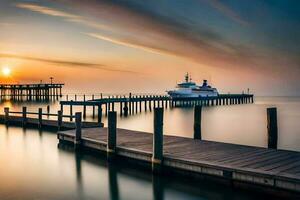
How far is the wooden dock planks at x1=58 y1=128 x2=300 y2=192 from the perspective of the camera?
7973 millimetres

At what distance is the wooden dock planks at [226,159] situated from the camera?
7.97 metres

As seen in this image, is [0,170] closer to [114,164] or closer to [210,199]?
[114,164]

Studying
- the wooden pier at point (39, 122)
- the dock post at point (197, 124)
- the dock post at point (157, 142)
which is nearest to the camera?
the dock post at point (157, 142)

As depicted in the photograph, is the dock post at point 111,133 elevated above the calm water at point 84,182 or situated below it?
above

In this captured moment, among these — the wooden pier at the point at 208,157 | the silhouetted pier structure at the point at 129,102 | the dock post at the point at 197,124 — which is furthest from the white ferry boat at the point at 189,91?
the wooden pier at the point at 208,157

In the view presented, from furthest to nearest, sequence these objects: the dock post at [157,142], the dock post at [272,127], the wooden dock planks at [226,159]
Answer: the dock post at [272,127], the dock post at [157,142], the wooden dock planks at [226,159]

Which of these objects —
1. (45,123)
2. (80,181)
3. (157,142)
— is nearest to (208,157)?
(157,142)

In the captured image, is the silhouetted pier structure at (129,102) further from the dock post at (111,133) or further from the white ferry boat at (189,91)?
the dock post at (111,133)

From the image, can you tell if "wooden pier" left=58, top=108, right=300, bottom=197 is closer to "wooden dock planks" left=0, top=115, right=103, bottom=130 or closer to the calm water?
the calm water

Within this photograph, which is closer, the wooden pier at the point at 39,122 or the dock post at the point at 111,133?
the dock post at the point at 111,133

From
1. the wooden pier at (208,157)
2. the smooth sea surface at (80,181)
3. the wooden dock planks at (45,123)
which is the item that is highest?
the wooden pier at (208,157)

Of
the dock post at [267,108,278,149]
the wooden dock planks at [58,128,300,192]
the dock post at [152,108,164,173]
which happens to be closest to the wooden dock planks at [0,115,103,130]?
the wooden dock planks at [58,128,300,192]

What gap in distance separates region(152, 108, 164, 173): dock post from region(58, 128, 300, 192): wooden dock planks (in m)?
0.25

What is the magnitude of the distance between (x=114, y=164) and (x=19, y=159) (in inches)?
237
